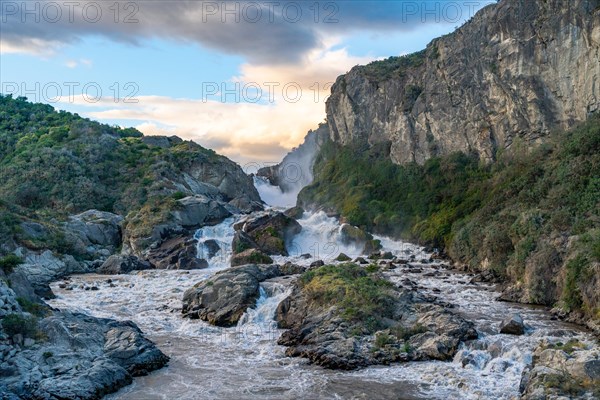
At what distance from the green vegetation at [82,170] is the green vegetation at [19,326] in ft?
102

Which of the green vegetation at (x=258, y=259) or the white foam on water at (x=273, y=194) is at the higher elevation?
the white foam on water at (x=273, y=194)

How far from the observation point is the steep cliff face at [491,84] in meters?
52.9

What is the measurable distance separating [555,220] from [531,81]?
79.6ft

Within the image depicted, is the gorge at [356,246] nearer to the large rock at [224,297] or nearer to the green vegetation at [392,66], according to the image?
the large rock at [224,297]

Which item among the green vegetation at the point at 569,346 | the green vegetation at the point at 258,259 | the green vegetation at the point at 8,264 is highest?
the green vegetation at the point at 8,264

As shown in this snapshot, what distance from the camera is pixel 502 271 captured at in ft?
135

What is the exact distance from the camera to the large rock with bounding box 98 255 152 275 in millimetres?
48812

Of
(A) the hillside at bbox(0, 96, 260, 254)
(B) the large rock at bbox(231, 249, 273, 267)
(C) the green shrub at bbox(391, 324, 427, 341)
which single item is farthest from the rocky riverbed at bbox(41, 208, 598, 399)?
(A) the hillside at bbox(0, 96, 260, 254)

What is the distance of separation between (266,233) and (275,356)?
104 ft

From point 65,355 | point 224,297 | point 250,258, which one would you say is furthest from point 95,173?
point 65,355

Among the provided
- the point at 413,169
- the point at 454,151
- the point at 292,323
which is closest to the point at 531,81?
the point at 454,151

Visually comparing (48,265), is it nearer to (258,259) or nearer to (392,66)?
(258,259)

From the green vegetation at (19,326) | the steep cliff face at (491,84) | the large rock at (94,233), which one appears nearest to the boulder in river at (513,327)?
the green vegetation at (19,326)

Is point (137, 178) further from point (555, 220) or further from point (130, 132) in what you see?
point (555, 220)
